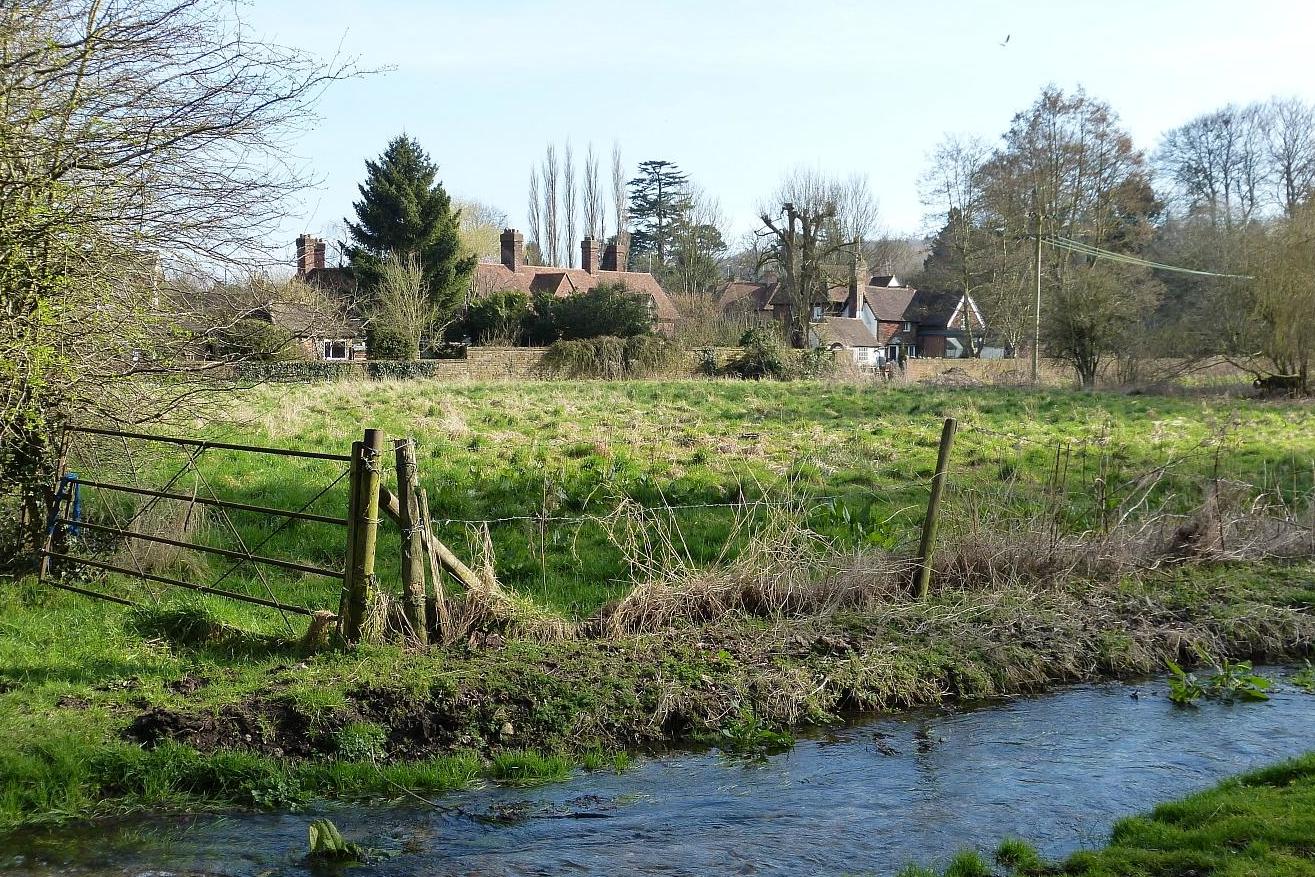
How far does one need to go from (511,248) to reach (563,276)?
4923 mm

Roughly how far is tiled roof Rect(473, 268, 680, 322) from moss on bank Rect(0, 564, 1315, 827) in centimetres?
4932

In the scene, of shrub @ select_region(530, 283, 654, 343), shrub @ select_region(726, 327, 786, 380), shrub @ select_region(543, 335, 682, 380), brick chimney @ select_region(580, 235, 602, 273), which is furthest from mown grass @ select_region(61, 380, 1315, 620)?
brick chimney @ select_region(580, 235, 602, 273)

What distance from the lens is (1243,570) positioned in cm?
1149

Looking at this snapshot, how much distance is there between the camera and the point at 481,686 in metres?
7.64

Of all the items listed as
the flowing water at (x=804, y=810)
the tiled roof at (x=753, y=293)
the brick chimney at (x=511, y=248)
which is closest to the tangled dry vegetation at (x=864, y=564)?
the flowing water at (x=804, y=810)

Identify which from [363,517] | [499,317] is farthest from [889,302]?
[363,517]

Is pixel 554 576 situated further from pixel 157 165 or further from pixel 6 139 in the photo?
pixel 6 139

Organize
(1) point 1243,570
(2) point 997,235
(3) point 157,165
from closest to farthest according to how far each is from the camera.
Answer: (3) point 157,165
(1) point 1243,570
(2) point 997,235

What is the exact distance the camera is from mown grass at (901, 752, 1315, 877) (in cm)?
501

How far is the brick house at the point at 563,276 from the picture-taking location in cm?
6137

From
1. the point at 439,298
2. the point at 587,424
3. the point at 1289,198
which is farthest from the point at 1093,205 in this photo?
the point at 587,424

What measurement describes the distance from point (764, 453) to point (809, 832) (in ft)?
36.8

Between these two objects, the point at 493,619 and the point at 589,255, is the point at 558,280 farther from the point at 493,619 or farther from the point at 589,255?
the point at 493,619

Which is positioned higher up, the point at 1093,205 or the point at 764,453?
the point at 1093,205
